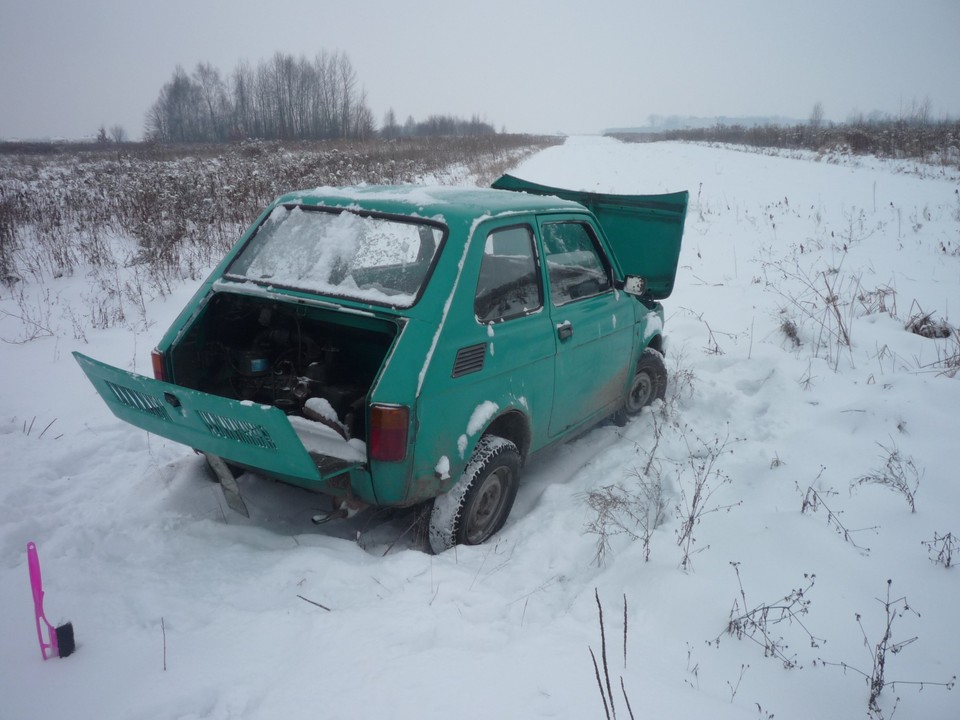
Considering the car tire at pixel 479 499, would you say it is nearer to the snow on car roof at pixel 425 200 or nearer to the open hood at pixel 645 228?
the snow on car roof at pixel 425 200

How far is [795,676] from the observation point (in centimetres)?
259

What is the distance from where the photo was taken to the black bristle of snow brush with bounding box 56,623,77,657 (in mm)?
2266

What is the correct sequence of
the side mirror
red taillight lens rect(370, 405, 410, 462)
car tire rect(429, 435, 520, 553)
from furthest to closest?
the side mirror
car tire rect(429, 435, 520, 553)
red taillight lens rect(370, 405, 410, 462)

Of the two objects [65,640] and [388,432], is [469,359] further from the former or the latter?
[65,640]

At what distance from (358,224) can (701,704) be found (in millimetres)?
2755

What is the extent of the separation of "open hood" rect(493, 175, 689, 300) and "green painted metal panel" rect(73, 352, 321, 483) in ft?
11.7

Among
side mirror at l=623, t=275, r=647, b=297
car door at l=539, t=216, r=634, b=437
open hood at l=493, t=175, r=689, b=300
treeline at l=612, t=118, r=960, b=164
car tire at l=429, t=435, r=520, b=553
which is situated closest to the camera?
car tire at l=429, t=435, r=520, b=553

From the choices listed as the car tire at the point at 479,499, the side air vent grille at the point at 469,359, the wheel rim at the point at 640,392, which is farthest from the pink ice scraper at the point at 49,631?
the wheel rim at the point at 640,392

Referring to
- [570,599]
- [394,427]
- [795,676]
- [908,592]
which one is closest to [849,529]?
[908,592]

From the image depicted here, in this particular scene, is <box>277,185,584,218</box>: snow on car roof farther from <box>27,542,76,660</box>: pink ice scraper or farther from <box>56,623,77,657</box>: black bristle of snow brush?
<box>56,623,77,657</box>: black bristle of snow brush

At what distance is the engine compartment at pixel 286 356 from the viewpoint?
3.40 m

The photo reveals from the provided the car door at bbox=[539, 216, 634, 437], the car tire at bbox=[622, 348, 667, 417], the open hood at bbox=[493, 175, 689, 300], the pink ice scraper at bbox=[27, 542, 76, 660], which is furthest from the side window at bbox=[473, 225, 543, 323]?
the pink ice scraper at bbox=[27, 542, 76, 660]

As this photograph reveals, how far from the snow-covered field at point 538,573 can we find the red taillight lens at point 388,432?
0.57 m

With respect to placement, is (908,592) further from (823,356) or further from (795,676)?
(823,356)
